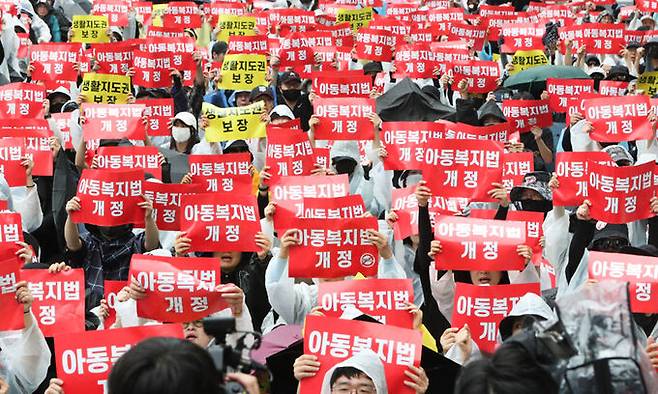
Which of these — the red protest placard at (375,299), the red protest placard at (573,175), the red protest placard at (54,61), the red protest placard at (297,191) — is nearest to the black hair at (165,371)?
the red protest placard at (375,299)

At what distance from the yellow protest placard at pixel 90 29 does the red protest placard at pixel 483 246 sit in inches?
347

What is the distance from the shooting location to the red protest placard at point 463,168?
24.8 ft

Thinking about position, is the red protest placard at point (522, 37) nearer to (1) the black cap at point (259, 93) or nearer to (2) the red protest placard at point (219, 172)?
(1) the black cap at point (259, 93)

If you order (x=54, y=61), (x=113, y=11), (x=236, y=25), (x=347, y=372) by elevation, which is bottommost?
(x=347, y=372)

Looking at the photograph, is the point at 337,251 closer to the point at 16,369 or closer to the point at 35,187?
the point at 16,369

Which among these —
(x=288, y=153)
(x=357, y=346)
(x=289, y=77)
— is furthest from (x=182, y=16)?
(x=357, y=346)

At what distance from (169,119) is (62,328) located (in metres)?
4.62

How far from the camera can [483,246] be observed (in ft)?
20.9

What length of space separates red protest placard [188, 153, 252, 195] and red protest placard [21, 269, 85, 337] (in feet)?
6.92

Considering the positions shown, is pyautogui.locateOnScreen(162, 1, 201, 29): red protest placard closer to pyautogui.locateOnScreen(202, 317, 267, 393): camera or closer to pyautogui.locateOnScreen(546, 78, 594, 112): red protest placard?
pyautogui.locateOnScreen(546, 78, 594, 112): red protest placard

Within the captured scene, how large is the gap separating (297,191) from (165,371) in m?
4.80

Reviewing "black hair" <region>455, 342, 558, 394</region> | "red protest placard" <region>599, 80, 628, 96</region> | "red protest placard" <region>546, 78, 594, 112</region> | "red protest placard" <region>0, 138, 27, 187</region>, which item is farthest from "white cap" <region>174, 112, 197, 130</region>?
"black hair" <region>455, 342, 558, 394</region>

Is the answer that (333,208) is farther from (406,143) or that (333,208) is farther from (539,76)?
(539,76)

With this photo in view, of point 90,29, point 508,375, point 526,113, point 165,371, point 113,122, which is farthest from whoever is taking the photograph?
point 90,29
